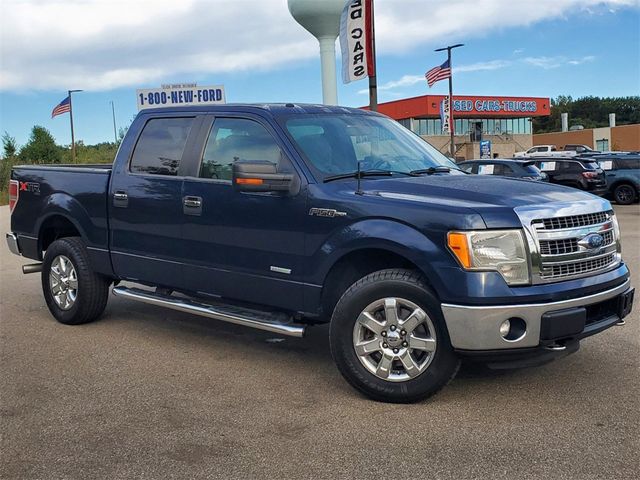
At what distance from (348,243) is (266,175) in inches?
29.1

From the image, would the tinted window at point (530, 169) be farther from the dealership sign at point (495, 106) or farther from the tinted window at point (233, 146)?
the dealership sign at point (495, 106)

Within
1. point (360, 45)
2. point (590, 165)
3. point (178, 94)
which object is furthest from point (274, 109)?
point (590, 165)

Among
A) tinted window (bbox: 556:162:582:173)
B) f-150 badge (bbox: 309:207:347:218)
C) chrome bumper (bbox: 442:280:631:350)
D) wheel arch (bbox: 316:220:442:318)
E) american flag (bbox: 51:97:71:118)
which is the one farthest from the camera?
american flag (bbox: 51:97:71:118)

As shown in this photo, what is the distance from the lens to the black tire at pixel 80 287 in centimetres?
639

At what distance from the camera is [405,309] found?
4.23 metres

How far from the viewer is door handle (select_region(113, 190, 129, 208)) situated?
5.87 metres

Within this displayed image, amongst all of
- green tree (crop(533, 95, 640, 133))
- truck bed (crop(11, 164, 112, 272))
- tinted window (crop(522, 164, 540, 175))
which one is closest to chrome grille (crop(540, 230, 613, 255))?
truck bed (crop(11, 164, 112, 272))

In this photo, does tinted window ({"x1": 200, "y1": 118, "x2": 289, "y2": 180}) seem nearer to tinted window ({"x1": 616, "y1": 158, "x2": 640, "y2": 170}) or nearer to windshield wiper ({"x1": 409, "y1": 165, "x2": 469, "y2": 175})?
windshield wiper ({"x1": 409, "y1": 165, "x2": 469, "y2": 175})

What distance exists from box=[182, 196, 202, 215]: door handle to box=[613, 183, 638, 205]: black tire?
19284 mm

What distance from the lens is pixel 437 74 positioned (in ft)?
103

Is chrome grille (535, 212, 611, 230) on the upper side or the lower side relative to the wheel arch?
upper

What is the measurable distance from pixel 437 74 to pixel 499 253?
2888 centimetres

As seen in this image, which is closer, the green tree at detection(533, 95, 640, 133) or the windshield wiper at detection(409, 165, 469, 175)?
the windshield wiper at detection(409, 165, 469, 175)

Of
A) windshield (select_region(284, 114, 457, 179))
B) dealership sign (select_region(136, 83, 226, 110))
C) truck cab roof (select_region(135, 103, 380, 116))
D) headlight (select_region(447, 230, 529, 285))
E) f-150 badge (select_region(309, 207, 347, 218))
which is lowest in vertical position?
headlight (select_region(447, 230, 529, 285))
